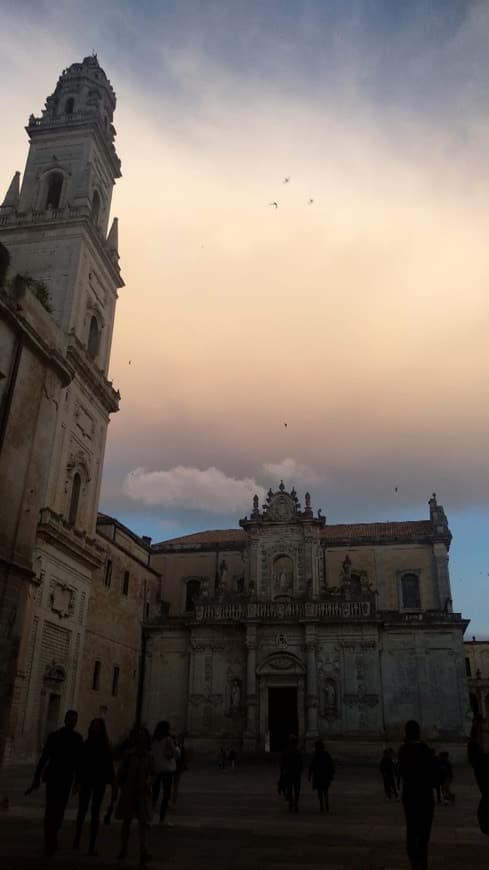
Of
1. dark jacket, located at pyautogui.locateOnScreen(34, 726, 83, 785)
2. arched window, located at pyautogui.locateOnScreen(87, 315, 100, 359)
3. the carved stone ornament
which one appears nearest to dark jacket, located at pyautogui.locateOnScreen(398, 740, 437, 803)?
dark jacket, located at pyautogui.locateOnScreen(34, 726, 83, 785)

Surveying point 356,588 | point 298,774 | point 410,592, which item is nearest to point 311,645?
point 356,588

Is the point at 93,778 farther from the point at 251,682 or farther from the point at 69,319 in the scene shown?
the point at 251,682

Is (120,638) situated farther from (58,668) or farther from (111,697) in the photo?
(58,668)

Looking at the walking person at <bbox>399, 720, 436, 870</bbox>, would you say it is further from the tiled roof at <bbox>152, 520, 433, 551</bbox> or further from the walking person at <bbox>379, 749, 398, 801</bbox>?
the tiled roof at <bbox>152, 520, 433, 551</bbox>

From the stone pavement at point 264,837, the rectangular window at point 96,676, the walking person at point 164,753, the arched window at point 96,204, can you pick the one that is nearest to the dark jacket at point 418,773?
the stone pavement at point 264,837

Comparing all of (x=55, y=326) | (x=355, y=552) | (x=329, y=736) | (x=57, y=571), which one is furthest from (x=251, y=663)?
(x=55, y=326)

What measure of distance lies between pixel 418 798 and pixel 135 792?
3.22 metres

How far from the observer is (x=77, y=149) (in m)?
35.3

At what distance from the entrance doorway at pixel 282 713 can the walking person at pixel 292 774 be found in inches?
875

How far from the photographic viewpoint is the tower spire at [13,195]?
33.6m

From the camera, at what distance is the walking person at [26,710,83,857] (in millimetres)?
7629

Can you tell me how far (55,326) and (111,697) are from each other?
25.1m

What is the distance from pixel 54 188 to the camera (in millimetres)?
35281

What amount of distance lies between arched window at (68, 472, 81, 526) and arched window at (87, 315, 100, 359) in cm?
640
